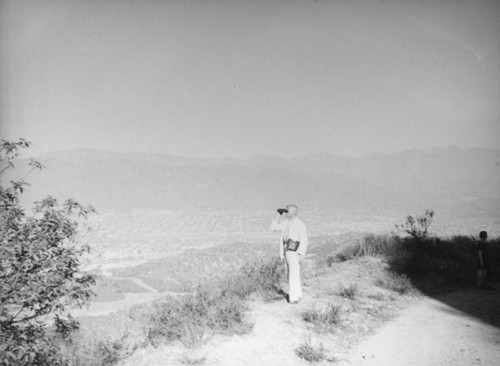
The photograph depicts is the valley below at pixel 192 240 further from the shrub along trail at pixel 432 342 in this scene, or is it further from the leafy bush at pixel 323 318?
the shrub along trail at pixel 432 342

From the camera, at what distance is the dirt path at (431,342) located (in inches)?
197

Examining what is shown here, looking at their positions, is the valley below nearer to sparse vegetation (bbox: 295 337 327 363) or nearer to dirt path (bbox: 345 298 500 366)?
sparse vegetation (bbox: 295 337 327 363)

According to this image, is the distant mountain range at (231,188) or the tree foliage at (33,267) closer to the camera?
the tree foliage at (33,267)

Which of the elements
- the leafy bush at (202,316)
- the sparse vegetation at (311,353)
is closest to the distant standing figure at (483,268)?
the leafy bush at (202,316)

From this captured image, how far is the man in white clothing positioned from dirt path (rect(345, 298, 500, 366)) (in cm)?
178

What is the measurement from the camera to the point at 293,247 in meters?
7.00

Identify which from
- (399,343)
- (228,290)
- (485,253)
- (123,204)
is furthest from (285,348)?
(123,204)

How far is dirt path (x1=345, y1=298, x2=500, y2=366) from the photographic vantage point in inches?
197

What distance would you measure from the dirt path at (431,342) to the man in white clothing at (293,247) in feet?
5.84

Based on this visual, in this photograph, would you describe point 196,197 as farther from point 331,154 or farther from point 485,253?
point 331,154

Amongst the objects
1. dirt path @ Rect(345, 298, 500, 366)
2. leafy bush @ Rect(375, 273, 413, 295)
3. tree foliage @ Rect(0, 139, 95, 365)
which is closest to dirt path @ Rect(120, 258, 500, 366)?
dirt path @ Rect(345, 298, 500, 366)

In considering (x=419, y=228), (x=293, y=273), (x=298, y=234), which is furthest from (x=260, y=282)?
(x=419, y=228)

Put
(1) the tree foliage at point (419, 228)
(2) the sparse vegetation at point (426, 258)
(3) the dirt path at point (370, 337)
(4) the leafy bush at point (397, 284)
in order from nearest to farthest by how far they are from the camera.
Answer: (3) the dirt path at point (370, 337), (4) the leafy bush at point (397, 284), (2) the sparse vegetation at point (426, 258), (1) the tree foliage at point (419, 228)

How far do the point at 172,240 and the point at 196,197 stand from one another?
40.0 metres
